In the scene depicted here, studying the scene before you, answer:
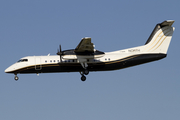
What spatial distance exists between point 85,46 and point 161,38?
905 centimetres

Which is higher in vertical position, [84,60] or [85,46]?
[85,46]

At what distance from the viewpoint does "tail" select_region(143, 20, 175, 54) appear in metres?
29.4

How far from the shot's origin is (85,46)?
2592 centimetres

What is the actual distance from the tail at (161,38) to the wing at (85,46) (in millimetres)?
6473

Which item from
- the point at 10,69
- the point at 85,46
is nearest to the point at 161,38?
the point at 85,46

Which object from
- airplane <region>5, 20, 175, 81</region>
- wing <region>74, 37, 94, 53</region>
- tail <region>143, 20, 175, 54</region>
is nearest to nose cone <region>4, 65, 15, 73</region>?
airplane <region>5, 20, 175, 81</region>

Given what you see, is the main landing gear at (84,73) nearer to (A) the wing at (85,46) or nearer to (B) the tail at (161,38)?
(A) the wing at (85,46)

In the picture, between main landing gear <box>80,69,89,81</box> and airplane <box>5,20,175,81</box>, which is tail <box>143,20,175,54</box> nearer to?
airplane <box>5,20,175,81</box>

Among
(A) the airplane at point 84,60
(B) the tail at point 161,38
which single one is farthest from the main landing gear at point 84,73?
(B) the tail at point 161,38

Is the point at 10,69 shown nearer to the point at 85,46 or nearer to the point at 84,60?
the point at 84,60

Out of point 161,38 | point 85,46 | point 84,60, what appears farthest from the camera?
point 161,38

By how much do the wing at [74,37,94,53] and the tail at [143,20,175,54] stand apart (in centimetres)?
647

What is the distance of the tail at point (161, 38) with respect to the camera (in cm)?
2939

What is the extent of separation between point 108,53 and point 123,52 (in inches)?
66.8
